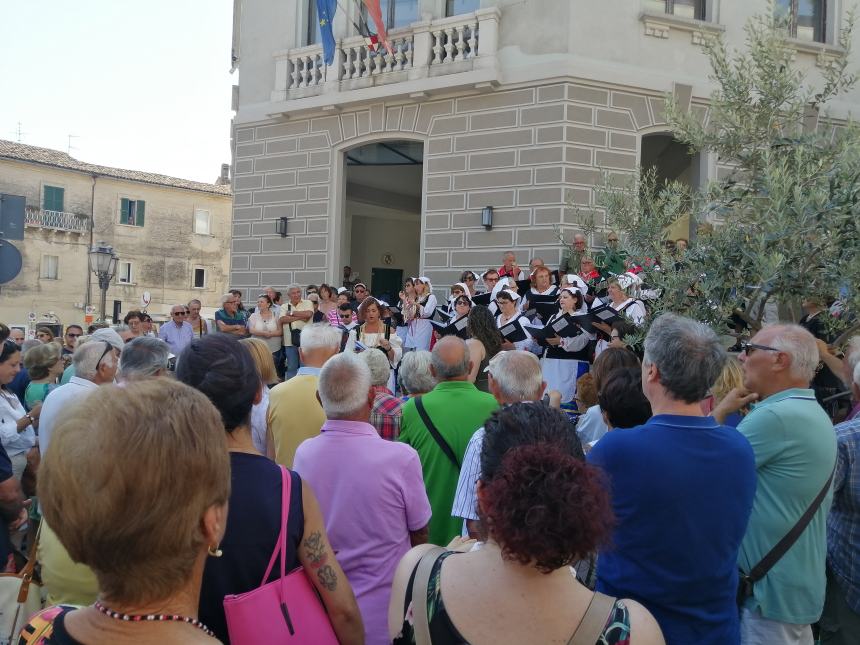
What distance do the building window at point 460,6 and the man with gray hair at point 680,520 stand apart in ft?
45.6

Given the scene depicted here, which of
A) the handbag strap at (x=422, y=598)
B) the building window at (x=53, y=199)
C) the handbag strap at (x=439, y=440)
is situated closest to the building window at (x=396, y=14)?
the handbag strap at (x=439, y=440)

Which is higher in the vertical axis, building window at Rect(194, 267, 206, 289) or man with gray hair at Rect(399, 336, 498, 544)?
building window at Rect(194, 267, 206, 289)

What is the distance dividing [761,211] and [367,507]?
3.91 metres

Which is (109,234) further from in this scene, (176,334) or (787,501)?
(787,501)

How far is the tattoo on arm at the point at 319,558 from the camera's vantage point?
2.37 metres

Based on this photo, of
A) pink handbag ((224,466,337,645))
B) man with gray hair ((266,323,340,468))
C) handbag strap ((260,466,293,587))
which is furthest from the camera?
man with gray hair ((266,323,340,468))

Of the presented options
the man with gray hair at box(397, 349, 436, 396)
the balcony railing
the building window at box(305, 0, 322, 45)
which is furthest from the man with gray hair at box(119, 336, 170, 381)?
the balcony railing

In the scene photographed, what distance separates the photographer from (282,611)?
7.40 ft

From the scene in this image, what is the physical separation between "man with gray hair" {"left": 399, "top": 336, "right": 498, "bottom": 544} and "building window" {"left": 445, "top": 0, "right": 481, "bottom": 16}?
40.6 ft

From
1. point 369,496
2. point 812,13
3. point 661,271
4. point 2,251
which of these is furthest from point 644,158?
point 369,496

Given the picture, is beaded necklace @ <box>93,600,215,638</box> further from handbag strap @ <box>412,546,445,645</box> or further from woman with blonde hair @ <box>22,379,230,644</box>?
handbag strap @ <box>412,546,445,645</box>

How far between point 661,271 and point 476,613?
4350 mm

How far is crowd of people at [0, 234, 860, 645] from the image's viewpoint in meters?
1.49

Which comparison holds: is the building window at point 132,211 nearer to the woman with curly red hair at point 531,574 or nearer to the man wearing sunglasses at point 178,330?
the man wearing sunglasses at point 178,330
